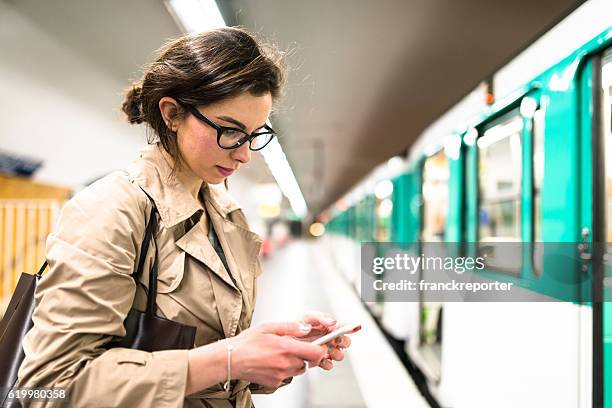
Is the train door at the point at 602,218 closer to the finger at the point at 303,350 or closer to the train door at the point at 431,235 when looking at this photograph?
the finger at the point at 303,350

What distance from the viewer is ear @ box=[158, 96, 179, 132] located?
1.04 metres

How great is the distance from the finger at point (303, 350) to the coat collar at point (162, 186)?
1.18 feet

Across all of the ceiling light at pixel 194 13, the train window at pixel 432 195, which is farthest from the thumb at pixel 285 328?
the train window at pixel 432 195

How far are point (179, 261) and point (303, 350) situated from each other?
1.07ft

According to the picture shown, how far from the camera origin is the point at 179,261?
100cm

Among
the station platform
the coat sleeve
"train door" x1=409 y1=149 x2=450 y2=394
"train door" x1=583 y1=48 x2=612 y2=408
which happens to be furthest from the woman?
"train door" x1=409 y1=149 x2=450 y2=394

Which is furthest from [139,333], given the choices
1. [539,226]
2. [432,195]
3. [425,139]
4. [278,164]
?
[278,164]

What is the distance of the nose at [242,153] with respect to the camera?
1.11 metres

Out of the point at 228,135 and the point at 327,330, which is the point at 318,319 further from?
the point at 228,135

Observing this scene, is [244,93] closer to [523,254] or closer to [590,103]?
[590,103]

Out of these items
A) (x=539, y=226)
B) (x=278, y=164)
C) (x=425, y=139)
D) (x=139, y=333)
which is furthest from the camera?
(x=278, y=164)

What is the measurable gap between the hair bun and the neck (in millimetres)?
115

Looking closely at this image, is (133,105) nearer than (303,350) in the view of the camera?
No

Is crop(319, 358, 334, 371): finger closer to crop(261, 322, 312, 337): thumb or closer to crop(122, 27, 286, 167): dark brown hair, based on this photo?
crop(261, 322, 312, 337): thumb
